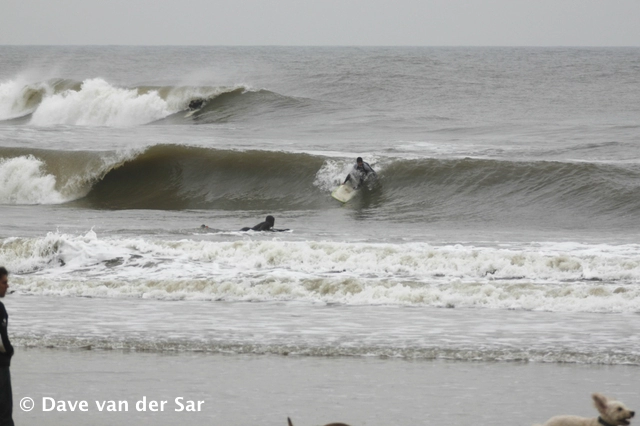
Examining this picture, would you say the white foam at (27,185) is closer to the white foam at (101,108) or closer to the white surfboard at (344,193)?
the white surfboard at (344,193)

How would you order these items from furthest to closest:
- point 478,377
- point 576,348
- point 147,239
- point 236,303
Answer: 1. point 147,239
2. point 236,303
3. point 576,348
4. point 478,377

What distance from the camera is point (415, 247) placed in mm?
13031

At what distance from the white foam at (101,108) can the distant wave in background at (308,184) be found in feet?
47.8

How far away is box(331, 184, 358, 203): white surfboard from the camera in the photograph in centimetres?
2045

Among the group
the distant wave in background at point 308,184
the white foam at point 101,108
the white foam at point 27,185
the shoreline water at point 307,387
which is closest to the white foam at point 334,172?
the distant wave in background at point 308,184

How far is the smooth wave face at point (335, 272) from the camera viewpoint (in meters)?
10.4

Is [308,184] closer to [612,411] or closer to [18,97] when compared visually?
[612,411]

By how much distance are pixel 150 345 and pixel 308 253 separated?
444cm

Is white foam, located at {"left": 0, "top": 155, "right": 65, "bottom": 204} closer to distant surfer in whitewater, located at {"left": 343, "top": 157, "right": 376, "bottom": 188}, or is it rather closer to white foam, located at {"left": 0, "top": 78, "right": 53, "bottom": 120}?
distant surfer in whitewater, located at {"left": 343, "top": 157, "right": 376, "bottom": 188}

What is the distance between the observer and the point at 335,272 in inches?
464

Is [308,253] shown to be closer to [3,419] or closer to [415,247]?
[415,247]

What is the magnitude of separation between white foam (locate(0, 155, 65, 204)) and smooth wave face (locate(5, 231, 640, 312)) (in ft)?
31.9

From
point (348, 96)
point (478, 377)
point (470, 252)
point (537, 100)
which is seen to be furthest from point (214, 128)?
point (478, 377)

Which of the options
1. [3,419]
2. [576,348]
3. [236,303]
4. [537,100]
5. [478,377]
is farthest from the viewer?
[537,100]
